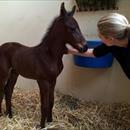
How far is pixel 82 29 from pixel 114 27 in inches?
35.0

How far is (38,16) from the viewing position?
2.84 meters

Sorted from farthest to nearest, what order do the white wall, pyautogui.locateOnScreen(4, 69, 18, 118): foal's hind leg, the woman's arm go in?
the white wall
pyautogui.locateOnScreen(4, 69, 18, 118): foal's hind leg
the woman's arm

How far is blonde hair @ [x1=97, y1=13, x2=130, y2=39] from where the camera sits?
6.07 feet

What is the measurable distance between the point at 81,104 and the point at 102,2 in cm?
88

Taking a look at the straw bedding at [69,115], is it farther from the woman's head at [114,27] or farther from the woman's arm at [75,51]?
the woman's head at [114,27]

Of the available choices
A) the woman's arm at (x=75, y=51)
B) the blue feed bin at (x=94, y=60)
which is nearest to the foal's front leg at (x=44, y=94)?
the woman's arm at (x=75, y=51)

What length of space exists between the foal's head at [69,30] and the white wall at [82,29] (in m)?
0.63

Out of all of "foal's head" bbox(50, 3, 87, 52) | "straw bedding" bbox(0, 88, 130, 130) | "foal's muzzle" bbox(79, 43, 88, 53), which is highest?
"foal's head" bbox(50, 3, 87, 52)

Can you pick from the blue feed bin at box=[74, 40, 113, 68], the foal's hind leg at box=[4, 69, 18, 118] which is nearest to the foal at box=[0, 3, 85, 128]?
the foal's hind leg at box=[4, 69, 18, 118]

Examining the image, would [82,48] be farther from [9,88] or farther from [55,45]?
[9,88]

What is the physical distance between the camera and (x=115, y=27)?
72.7 inches

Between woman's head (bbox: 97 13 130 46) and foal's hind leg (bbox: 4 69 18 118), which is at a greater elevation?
woman's head (bbox: 97 13 130 46)

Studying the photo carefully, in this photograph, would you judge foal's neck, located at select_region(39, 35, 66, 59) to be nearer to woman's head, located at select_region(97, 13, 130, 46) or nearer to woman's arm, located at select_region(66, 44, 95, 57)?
woman's arm, located at select_region(66, 44, 95, 57)

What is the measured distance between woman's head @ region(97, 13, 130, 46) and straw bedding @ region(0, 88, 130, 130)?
2.52 ft
